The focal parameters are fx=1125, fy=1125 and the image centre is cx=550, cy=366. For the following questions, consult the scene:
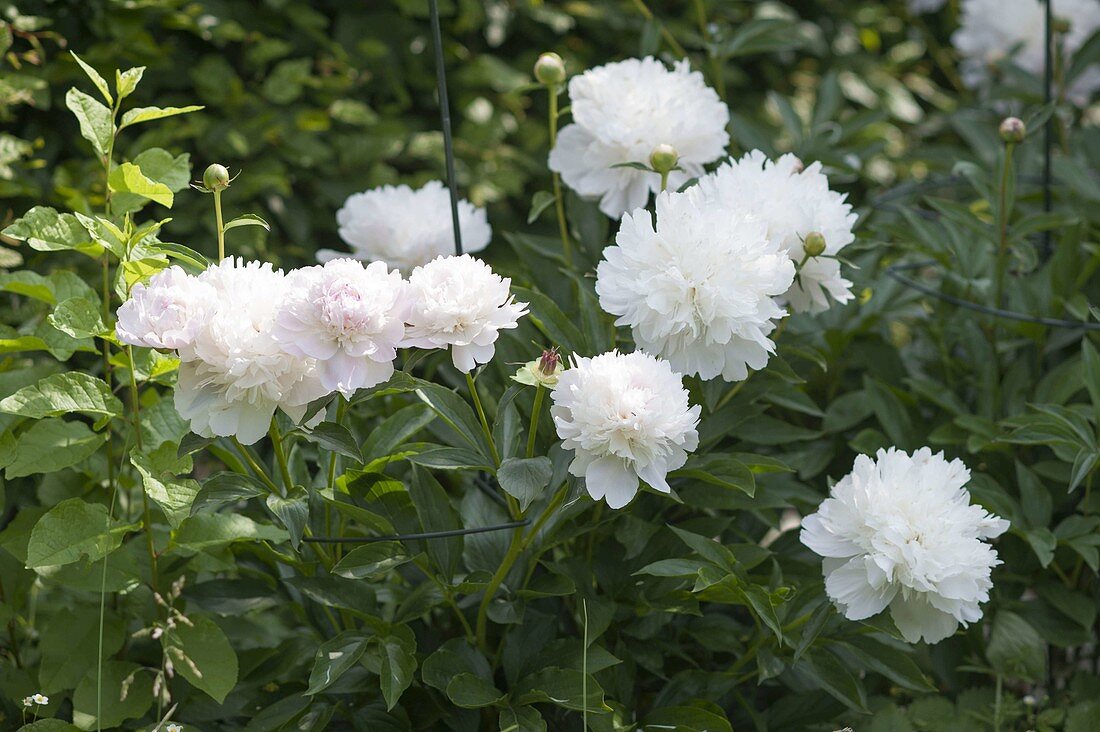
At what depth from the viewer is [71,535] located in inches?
45.5

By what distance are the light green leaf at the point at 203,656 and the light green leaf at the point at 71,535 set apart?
13 centimetres

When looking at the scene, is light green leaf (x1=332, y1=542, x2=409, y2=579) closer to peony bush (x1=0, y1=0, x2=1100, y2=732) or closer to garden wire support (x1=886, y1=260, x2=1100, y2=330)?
peony bush (x1=0, y1=0, x2=1100, y2=732)

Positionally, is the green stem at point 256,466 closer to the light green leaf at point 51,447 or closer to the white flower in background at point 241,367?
the white flower in background at point 241,367

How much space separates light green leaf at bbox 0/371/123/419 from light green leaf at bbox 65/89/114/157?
0.81 ft

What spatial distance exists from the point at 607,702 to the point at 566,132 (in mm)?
657

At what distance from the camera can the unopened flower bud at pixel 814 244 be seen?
1123 mm

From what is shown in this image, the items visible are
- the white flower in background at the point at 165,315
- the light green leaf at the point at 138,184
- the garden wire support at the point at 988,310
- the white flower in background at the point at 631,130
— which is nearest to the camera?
the white flower in background at the point at 165,315

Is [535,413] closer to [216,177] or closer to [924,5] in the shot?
[216,177]

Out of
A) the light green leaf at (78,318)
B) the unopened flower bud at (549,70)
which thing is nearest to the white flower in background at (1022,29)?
the unopened flower bud at (549,70)

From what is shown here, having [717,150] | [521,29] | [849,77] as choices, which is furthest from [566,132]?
[849,77]

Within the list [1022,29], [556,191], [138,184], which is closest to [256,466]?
[138,184]

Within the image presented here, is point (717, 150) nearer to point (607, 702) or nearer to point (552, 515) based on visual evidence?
point (552, 515)

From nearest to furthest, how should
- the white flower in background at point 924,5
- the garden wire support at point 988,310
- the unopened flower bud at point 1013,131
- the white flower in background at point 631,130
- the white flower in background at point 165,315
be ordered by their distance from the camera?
the white flower in background at point 165,315 → the white flower in background at point 631,130 → the unopened flower bud at point 1013,131 → the garden wire support at point 988,310 → the white flower in background at point 924,5

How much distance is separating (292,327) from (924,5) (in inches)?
91.9
